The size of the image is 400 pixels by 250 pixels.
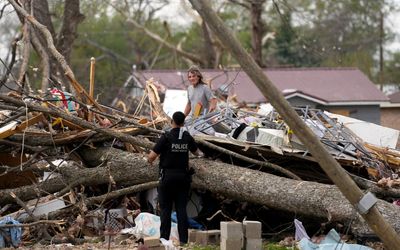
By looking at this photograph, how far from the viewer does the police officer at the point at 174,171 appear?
29.2ft

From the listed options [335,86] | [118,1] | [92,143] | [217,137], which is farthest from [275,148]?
[335,86]

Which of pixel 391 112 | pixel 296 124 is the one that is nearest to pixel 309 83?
pixel 391 112

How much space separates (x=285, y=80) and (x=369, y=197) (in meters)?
23.2

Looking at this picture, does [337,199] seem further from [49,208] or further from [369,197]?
[49,208]

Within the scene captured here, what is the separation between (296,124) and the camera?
6719 millimetres

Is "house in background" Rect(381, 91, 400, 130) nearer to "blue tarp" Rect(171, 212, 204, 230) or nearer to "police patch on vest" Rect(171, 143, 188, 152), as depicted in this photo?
"blue tarp" Rect(171, 212, 204, 230)

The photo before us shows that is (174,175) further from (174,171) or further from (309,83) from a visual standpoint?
(309,83)

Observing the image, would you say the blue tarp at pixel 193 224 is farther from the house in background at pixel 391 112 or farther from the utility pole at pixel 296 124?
the house in background at pixel 391 112

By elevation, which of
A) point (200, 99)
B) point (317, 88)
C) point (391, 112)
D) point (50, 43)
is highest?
point (50, 43)

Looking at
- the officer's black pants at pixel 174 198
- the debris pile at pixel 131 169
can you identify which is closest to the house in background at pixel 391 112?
the debris pile at pixel 131 169

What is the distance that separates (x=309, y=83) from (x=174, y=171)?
21.3 m

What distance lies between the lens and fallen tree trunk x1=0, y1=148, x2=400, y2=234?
28.9 feet

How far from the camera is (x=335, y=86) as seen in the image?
29.5m

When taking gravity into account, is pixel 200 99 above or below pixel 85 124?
above
